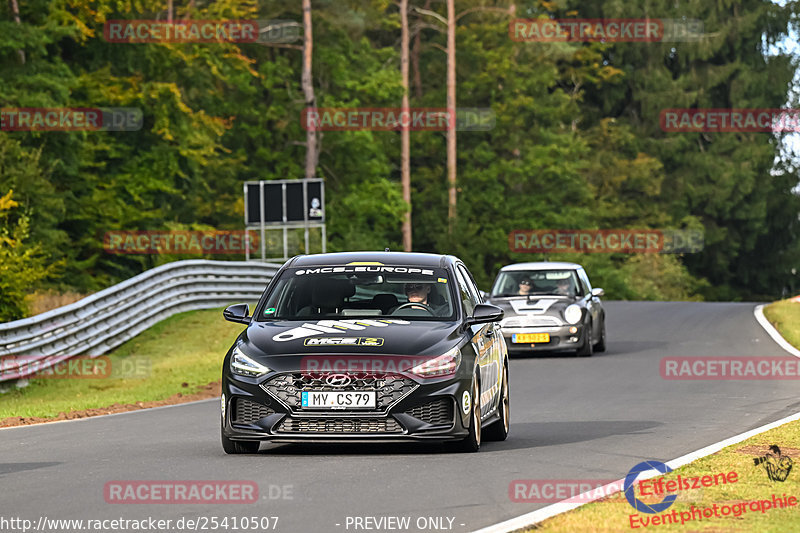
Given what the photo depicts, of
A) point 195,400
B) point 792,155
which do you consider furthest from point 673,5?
point 195,400

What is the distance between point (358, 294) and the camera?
12648mm

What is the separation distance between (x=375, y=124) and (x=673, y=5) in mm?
25915

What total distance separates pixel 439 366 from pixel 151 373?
14179 mm

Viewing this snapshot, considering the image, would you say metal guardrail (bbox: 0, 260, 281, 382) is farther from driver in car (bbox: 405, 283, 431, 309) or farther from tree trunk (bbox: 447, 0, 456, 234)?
tree trunk (bbox: 447, 0, 456, 234)

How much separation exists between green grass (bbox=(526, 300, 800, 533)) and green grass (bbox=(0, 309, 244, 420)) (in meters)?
8.71

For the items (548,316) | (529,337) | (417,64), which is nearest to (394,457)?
(529,337)

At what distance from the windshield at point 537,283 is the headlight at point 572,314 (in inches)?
23.9

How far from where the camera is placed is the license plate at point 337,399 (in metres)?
11.2

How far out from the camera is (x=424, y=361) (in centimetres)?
1132

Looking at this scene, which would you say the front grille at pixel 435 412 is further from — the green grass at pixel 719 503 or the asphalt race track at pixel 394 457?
the green grass at pixel 719 503

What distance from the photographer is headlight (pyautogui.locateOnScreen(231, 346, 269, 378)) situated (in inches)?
446

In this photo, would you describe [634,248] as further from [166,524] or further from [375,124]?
[166,524]

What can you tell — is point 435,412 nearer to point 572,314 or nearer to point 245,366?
point 245,366

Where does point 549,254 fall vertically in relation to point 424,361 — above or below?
below
